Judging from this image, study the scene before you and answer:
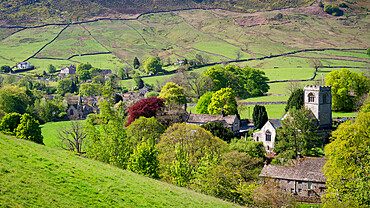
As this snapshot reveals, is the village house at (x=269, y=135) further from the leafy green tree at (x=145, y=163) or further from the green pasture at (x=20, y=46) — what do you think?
the green pasture at (x=20, y=46)

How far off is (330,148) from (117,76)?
4482 inches

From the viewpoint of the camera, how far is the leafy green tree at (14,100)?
87.8 m

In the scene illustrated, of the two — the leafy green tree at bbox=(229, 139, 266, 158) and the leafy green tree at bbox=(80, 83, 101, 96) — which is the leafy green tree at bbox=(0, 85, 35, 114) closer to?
the leafy green tree at bbox=(80, 83, 101, 96)

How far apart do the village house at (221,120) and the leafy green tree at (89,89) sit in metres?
65.7

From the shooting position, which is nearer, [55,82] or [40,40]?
[55,82]

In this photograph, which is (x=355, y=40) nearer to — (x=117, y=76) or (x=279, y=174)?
(x=117, y=76)

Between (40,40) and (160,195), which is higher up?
(40,40)

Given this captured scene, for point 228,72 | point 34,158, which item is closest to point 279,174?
point 34,158

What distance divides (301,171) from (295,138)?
303 inches

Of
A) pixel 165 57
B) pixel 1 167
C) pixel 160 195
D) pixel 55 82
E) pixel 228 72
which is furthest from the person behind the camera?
pixel 165 57

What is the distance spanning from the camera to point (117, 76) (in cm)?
13975

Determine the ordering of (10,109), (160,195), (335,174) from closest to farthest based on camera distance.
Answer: (160,195) → (335,174) → (10,109)

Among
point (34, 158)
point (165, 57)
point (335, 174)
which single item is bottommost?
point (335, 174)

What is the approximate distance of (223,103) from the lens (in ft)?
234
